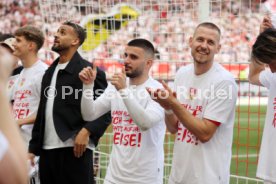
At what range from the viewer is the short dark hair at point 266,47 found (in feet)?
14.7

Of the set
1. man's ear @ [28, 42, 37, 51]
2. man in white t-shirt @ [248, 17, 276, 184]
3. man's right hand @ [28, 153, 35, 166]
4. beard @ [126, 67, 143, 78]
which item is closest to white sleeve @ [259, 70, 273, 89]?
man in white t-shirt @ [248, 17, 276, 184]

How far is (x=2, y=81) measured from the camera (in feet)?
5.59

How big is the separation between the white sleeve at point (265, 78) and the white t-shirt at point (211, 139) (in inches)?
10.5

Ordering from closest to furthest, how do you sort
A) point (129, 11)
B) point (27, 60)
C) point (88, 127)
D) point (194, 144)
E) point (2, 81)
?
point (2, 81)
point (194, 144)
point (88, 127)
point (27, 60)
point (129, 11)

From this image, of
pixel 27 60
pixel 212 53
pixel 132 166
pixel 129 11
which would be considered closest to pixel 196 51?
pixel 212 53

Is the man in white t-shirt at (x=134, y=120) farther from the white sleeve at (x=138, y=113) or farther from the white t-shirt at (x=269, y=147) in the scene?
the white t-shirt at (x=269, y=147)

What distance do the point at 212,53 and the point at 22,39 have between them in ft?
9.64

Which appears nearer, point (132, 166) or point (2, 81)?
point (2, 81)

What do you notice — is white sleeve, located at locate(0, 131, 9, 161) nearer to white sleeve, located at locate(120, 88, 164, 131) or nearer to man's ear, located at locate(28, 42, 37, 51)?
white sleeve, located at locate(120, 88, 164, 131)

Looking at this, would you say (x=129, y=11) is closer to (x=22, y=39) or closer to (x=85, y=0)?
(x=85, y=0)

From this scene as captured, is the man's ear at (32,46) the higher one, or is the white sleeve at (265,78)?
the man's ear at (32,46)

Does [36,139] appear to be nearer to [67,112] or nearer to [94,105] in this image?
[67,112]

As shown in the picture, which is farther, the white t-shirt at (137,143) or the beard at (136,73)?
the beard at (136,73)

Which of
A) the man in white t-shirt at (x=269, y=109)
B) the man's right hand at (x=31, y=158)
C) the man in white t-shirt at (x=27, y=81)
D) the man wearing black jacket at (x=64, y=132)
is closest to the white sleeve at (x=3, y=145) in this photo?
the man in white t-shirt at (x=269, y=109)
